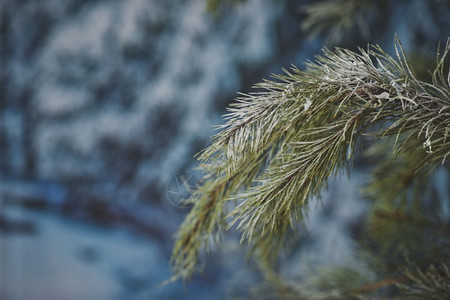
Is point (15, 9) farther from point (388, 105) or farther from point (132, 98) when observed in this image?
point (388, 105)

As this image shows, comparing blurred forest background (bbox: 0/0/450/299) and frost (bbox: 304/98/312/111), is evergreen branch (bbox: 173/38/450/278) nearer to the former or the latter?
frost (bbox: 304/98/312/111)

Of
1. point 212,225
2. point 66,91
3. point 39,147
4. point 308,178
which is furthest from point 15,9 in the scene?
point 308,178

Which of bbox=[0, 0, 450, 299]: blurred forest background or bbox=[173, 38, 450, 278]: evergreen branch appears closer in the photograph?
bbox=[173, 38, 450, 278]: evergreen branch

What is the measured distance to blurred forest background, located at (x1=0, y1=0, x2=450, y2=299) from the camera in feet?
4.98

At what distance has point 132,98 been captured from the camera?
154 cm

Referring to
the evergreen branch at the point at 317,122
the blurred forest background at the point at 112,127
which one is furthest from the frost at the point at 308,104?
the blurred forest background at the point at 112,127

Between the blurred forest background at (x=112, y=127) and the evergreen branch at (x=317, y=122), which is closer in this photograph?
the evergreen branch at (x=317, y=122)


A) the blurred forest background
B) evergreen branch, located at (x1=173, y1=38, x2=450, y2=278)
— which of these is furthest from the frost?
the blurred forest background

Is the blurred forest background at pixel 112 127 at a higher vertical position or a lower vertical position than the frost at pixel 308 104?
higher

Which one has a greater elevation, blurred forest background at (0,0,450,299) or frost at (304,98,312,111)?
blurred forest background at (0,0,450,299)

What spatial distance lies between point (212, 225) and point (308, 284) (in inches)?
18.1

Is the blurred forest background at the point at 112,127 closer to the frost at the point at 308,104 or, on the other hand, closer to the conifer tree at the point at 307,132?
the conifer tree at the point at 307,132

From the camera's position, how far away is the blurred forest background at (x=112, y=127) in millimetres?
1518

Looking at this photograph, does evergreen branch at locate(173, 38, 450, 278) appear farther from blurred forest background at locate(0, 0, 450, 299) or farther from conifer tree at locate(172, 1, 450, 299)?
blurred forest background at locate(0, 0, 450, 299)
